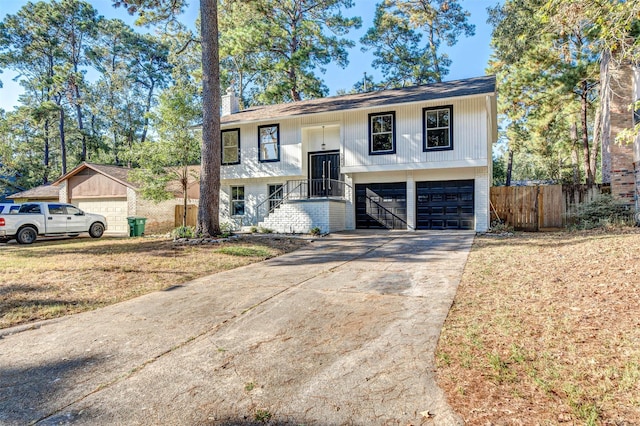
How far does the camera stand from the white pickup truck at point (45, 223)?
13.1 meters

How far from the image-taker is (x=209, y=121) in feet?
35.7

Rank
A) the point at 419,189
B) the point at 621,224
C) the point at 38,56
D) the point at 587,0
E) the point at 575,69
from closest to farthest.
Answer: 1. the point at 587,0
2. the point at 621,224
3. the point at 419,189
4. the point at 575,69
5. the point at 38,56

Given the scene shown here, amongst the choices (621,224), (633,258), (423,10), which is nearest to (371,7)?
(423,10)

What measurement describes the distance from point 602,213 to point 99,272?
14741 mm

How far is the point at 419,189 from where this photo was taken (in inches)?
565

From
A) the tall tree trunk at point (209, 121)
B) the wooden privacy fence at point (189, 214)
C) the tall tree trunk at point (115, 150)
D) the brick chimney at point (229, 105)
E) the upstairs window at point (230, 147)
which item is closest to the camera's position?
the tall tree trunk at point (209, 121)

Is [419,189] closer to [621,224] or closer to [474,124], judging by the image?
[474,124]

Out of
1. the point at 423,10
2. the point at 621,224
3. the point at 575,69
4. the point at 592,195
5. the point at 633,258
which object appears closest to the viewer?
the point at 633,258

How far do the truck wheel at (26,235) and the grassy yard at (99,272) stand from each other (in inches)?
167

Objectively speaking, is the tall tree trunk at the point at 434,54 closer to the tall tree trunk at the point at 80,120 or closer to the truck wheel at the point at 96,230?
the truck wheel at the point at 96,230

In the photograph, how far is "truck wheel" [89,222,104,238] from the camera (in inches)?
611

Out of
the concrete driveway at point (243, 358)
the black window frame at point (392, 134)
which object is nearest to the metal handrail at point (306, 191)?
the black window frame at point (392, 134)

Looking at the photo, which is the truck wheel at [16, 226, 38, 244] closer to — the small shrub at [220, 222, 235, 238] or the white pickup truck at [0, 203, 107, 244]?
the white pickup truck at [0, 203, 107, 244]

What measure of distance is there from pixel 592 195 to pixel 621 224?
7.98 ft
